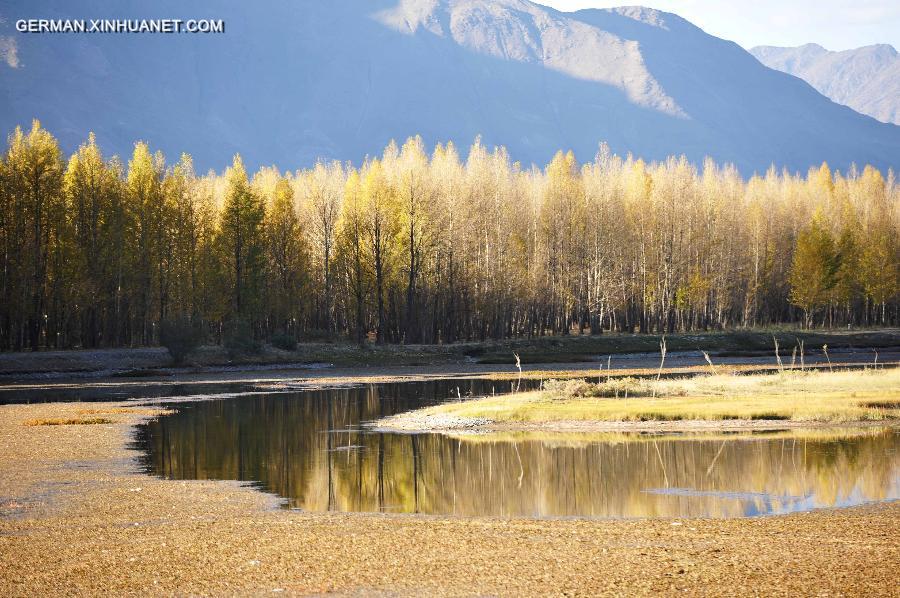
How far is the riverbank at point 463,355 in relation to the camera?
69.2 m

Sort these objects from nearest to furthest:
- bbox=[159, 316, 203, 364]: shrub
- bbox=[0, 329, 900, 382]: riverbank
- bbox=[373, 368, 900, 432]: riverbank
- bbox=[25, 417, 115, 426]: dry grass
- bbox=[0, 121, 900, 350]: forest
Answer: bbox=[373, 368, 900, 432]: riverbank → bbox=[25, 417, 115, 426]: dry grass → bbox=[0, 329, 900, 382]: riverbank → bbox=[159, 316, 203, 364]: shrub → bbox=[0, 121, 900, 350]: forest

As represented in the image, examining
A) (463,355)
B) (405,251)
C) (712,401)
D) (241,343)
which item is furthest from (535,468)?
(405,251)

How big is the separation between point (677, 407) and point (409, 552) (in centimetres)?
2498

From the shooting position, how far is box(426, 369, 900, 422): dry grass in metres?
37.6

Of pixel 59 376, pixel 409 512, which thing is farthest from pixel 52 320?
pixel 409 512

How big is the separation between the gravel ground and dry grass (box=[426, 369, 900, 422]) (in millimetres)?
17329

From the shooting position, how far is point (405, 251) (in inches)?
3447

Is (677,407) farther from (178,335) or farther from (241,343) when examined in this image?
(241,343)

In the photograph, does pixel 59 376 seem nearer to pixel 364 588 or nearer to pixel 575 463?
pixel 575 463

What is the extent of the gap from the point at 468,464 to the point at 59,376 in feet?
153

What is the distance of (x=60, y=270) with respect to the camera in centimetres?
7119

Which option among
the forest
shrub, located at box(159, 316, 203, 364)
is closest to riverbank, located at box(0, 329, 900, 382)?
shrub, located at box(159, 316, 203, 364)

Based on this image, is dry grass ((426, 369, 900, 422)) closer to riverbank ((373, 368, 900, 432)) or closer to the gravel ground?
riverbank ((373, 368, 900, 432))

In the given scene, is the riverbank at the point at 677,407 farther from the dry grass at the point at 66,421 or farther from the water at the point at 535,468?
the dry grass at the point at 66,421
